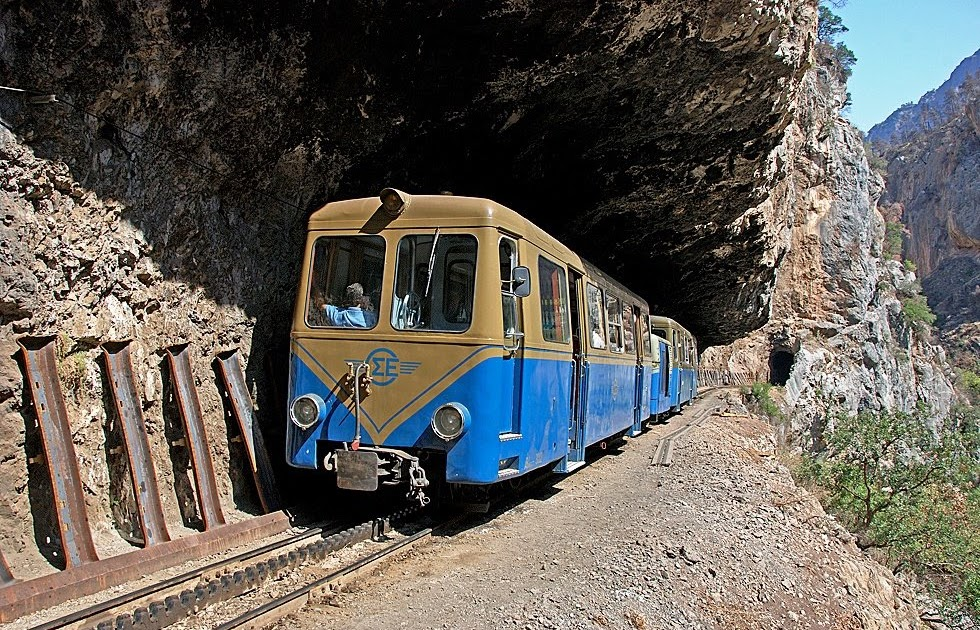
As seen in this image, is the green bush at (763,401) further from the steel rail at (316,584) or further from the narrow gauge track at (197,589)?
the narrow gauge track at (197,589)

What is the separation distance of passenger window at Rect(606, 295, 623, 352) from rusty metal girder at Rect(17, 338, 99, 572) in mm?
6891

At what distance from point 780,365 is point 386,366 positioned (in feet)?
157

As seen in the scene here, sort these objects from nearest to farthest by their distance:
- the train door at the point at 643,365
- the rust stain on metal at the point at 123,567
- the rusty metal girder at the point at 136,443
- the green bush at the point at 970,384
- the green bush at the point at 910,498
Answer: the rust stain on metal at the point at 123,567
the rusty metal girder at the point at 136,443
the train door at the point at 643,365
the green bush at the point at 910,498
the green bush at the point at 970,384

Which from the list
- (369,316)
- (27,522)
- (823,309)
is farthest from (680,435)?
(823,309)

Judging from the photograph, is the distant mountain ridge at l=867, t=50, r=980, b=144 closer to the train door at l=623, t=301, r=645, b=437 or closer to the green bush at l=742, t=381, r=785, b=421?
the green bush at l=742, t=381, r=785, b=421

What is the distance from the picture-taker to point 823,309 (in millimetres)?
48781

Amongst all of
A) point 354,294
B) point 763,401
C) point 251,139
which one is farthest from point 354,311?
point 763,401

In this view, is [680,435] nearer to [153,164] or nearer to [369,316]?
[369,316]

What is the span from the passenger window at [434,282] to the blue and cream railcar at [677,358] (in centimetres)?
1022

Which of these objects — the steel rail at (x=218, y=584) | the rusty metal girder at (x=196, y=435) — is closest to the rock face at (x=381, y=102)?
the rusty metal girder at (x=196, y=435)

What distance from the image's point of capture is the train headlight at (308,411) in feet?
20.7

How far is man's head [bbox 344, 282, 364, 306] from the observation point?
6652 millimetres

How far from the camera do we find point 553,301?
7.64 meters

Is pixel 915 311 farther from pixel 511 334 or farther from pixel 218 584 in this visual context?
pixel 218 584
